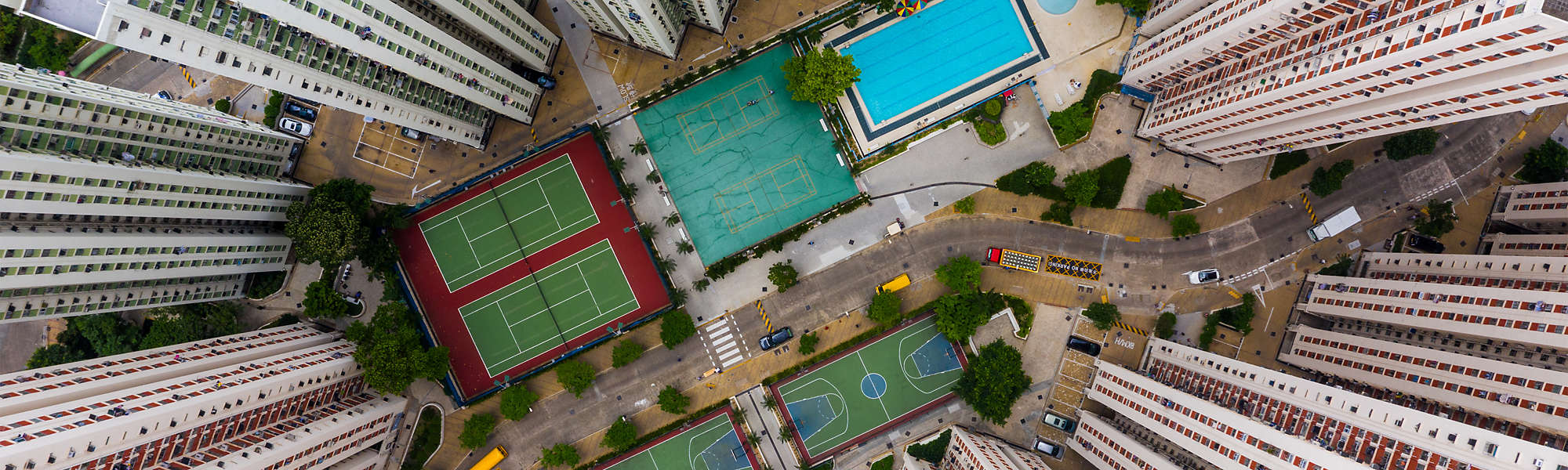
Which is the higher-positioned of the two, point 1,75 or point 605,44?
point 605,44

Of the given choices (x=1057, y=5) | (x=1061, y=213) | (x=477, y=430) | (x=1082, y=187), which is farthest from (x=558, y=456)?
(x=1057, y=5)

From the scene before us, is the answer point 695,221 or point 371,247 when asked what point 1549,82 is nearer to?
point 695,221

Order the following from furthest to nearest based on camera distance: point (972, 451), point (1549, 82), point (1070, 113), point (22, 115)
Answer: point (1070, 113) < point (972, 451) < point (22, 115) < point (1549, 82)

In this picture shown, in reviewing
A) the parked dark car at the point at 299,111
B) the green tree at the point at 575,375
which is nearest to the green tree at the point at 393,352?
the green tree at the point at 575,375

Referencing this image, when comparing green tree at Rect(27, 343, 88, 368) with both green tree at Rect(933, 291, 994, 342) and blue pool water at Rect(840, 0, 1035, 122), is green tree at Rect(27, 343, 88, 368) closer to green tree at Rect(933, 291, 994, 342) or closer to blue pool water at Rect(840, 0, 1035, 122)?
blue pool water at Rect(840, 0, 1035, 122)

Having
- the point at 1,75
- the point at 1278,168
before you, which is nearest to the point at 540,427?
the point at 1,75

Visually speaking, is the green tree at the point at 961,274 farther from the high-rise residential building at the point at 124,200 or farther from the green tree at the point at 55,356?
the green tree at the point at 55,356

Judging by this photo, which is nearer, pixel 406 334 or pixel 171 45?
pixel 171 45

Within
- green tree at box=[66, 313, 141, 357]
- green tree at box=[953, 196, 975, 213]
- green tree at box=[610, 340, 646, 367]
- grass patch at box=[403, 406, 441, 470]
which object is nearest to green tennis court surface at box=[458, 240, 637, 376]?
green tree at box=[610, 340, 646, 367]
